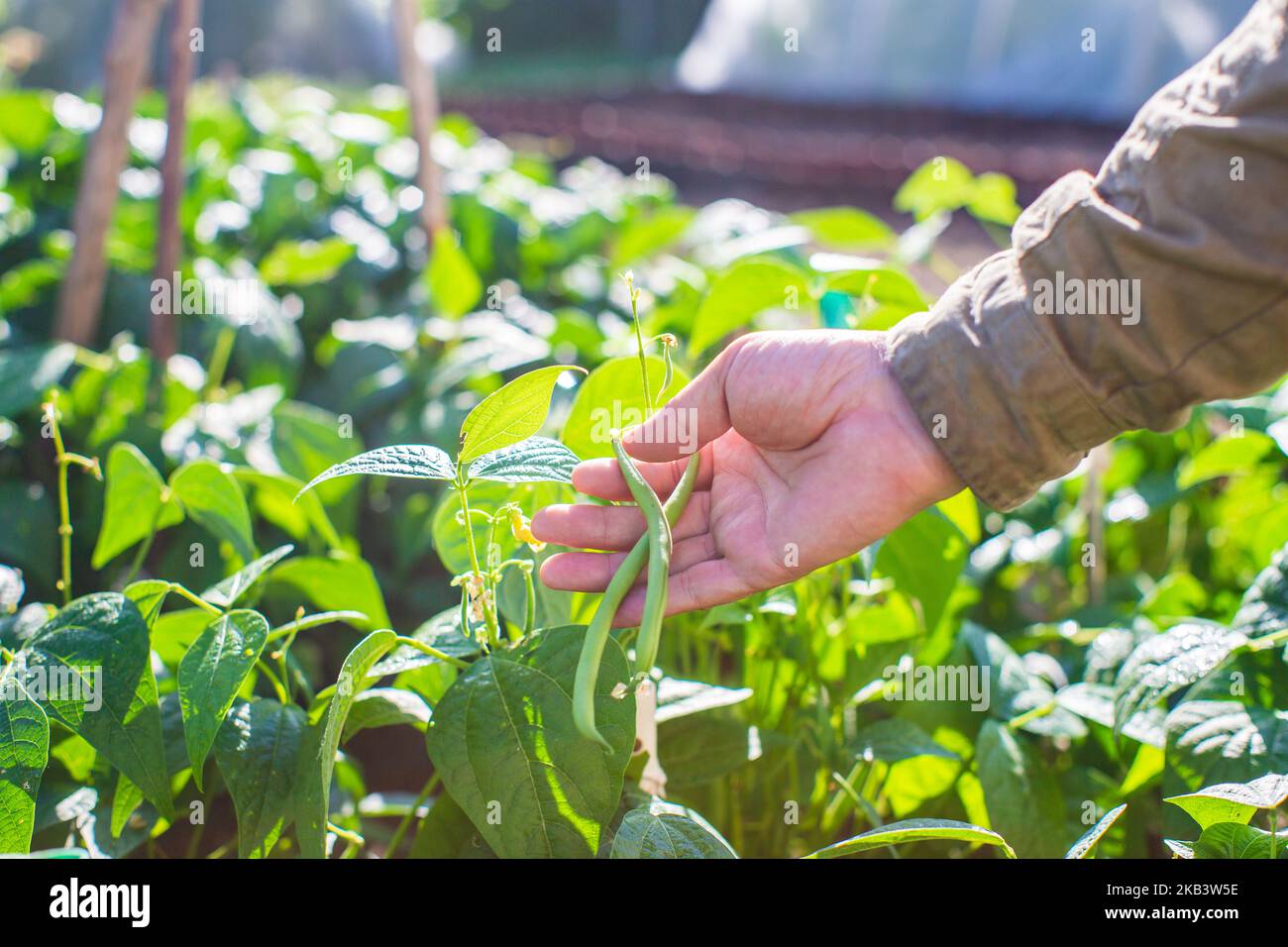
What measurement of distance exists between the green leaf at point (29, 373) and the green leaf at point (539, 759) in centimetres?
80

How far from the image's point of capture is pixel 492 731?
74cm

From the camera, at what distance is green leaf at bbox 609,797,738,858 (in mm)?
717

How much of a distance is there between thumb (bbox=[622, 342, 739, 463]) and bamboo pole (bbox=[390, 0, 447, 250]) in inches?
43.7

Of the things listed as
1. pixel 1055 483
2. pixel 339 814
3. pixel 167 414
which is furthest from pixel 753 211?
pixel 339 814

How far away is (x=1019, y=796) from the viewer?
91cm

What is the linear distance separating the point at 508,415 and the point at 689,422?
0.51 feet

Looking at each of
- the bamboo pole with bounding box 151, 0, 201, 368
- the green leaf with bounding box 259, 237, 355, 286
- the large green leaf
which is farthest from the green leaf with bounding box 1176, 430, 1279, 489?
the bamboo pole with bounding box 151, 0, 201, 368

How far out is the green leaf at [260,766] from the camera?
0.78 metres

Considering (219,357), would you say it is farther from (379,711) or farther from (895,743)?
(895,743)

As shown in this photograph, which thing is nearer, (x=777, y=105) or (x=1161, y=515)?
(x=1161, y=515)

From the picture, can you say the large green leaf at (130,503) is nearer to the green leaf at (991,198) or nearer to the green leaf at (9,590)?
the green leaf at (9,590)

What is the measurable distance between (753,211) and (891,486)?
1220mm

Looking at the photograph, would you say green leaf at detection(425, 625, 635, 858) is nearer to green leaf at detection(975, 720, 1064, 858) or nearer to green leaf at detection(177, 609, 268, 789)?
green leaf at detection(177, 609, 268, 789)
